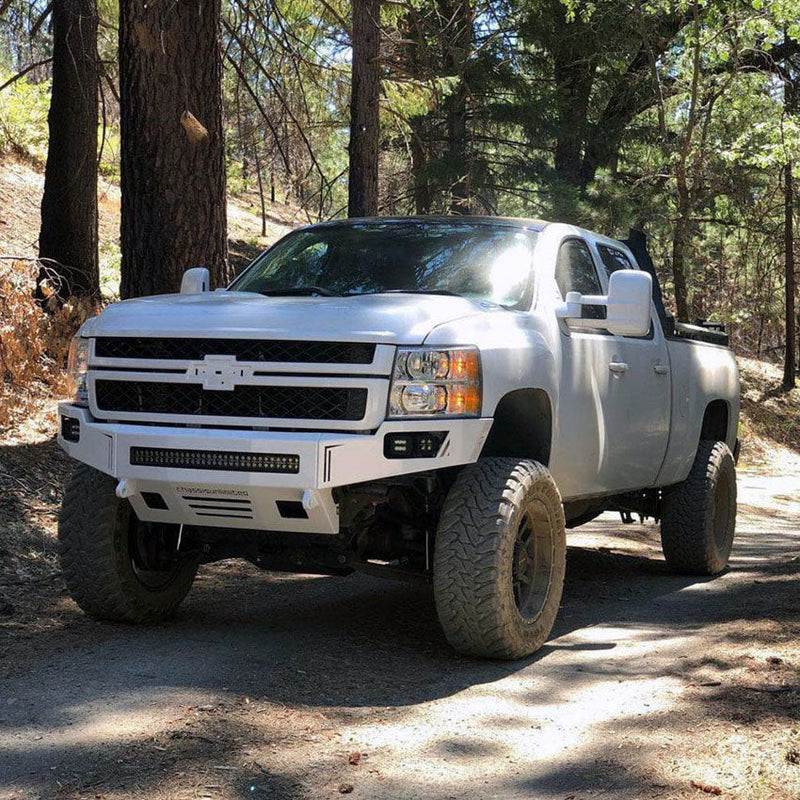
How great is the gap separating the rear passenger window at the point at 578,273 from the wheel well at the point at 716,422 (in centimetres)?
213

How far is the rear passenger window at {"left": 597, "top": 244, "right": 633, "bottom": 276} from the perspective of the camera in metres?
7.19

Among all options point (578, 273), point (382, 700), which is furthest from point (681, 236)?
point (382, 700)

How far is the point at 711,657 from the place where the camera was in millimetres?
5402

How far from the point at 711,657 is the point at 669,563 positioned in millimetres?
2671

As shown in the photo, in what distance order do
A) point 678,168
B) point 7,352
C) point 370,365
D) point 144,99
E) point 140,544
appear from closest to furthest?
point 370,365 → point 140,544 → point 144,99 → point 7,352 → point 678,168

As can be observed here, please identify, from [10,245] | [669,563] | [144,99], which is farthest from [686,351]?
[10,245]

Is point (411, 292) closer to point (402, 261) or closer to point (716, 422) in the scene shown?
Result: point (402, 261)

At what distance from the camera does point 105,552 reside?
5.52m

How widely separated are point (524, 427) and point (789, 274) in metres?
21.3

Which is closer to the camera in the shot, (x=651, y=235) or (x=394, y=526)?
(x=394, y=526)

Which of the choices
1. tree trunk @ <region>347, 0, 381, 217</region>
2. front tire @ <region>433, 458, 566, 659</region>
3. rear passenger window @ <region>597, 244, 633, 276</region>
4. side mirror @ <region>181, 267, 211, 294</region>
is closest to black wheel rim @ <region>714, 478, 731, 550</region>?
rear passenger window @ <region>597, 244, 633, 276</region>

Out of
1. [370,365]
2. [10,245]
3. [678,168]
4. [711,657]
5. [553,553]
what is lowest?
[711,657]

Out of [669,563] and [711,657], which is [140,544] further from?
[669,563]

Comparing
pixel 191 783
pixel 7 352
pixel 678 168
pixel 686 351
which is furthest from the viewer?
pixel 678 168
